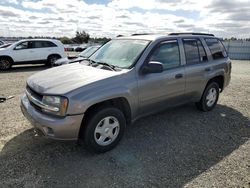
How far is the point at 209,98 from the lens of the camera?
5656 millimetres

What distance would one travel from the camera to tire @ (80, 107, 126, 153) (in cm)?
342

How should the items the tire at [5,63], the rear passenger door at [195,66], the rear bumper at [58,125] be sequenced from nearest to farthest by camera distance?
1. the rear bumper at [58,125]
2. the rear passenger door at [195,66]
3. the tire at [5,63]

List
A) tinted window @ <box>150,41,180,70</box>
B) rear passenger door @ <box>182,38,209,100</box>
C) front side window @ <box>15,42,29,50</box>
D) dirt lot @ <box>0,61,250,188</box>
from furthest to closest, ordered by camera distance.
Result: front side window @ <box>15,42,29,50</box>, rear passenger door @ <box>182,38,209,100</box>, tinted window @ <box>150,41,180,70</box>, dirt lot @ <box>0,61,250,188</box>

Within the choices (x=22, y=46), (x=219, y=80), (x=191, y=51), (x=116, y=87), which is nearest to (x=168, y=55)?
(x=191, y=51)

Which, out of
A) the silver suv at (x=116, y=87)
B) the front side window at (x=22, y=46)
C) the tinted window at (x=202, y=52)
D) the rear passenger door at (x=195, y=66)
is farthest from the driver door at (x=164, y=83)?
the front side window at (x=22, y=46)

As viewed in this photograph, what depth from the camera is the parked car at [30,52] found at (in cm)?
1272

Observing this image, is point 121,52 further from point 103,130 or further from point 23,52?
point 23,52

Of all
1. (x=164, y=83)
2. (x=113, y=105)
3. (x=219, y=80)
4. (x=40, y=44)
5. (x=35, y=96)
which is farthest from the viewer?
(x=40, y=44)

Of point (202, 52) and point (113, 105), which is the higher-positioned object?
point (202, 52)

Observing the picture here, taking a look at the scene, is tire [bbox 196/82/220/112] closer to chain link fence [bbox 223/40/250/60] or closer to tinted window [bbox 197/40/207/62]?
tinted window [bbox 197/40/207/62]

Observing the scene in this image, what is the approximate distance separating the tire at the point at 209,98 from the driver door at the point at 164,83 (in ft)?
2.90

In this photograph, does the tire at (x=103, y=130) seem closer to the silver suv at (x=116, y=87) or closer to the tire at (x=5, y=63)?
the silver suv at (x=116, y=87)

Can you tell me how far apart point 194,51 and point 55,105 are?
3.23 meters

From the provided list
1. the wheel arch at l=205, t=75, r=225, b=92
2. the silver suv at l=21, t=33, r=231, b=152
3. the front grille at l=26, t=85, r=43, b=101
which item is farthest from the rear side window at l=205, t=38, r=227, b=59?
the front grille at l=26, t=85, r=43, b=101
